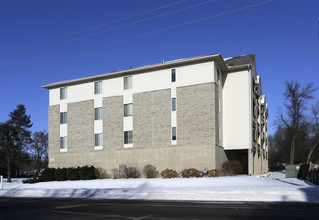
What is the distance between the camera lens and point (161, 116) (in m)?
38.3

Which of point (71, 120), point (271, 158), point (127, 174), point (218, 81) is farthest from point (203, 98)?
point (271, 158)

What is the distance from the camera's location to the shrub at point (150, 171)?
3609 centimetres

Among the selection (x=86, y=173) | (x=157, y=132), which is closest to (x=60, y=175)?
(x=86, y=173)

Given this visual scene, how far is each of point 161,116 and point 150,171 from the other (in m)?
6.11

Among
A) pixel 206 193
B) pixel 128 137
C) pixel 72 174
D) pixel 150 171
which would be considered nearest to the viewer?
pixel 206 193

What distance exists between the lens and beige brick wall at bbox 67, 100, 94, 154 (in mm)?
A: 42812

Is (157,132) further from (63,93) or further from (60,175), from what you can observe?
(63,93)

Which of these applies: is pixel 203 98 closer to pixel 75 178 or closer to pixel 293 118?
pixel 75 178

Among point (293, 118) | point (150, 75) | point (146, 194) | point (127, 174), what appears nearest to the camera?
point (146, 194)

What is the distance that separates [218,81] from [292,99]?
18.1 m

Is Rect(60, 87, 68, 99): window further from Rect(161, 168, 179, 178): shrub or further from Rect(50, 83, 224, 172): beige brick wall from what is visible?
Rect(161, 168, 179, 178): shrub

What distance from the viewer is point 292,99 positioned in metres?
51.1

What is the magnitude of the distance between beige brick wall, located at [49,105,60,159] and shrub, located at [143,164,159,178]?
557 inches

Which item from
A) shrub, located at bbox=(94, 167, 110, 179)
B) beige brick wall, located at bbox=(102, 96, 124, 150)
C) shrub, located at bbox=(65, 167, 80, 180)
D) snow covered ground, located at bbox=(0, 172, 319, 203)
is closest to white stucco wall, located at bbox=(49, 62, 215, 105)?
beige brick wall, located at bbox=(102, 96, 124, 150)
